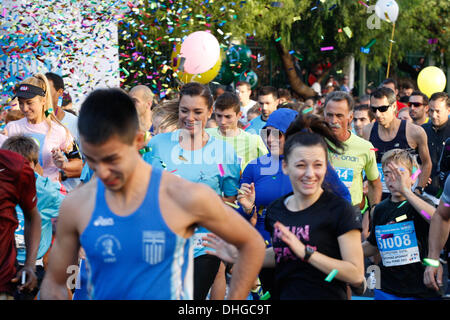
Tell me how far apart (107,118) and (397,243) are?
9.57ft

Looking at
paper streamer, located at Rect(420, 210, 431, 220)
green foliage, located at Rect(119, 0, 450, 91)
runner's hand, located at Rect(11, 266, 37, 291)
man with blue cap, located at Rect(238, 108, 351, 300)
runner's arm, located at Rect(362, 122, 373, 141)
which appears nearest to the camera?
runner's hand, located at Rect(11, 266, 37, 291)

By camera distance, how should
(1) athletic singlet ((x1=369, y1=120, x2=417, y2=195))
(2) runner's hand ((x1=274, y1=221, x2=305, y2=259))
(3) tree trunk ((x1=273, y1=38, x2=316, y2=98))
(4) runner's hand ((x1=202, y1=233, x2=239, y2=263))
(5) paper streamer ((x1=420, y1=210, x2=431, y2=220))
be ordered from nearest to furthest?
(4) runner's hand ((x1=202, y1=233, x2=239, y2=263)) → (2) runner's hand ((x1=274, y1=221, x2=305, y2=259)) → (5) paper streamer ((x1=420, y1=210, x2=431, y2=220)) → (1) athletic singlet ((x1=369, y1=120, x2=417, y2=195)) → (3) tree trunk ((x1=273, y1=38, x2=316, y2=98))

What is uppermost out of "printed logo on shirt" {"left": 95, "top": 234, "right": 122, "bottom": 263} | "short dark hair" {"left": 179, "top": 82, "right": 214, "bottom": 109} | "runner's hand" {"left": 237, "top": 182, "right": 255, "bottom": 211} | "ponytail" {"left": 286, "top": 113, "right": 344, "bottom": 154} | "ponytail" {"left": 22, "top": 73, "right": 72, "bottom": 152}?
"ponytail" {"left": 22, "top": 73, "right": 72, "bottom": 152}

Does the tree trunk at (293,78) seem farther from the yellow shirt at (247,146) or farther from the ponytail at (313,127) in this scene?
the ponytail at (313,127)

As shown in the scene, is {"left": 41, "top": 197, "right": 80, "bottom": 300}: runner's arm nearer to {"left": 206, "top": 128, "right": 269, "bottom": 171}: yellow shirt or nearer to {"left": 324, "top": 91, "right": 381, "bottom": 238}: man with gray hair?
{"left": 324, "top": 91, "right": 381, "bottom": 238}: man with gray hair

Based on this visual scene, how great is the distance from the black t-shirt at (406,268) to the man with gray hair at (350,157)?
128 cm

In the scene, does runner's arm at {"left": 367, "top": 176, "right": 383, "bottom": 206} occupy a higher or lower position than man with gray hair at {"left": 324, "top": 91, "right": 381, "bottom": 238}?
lower

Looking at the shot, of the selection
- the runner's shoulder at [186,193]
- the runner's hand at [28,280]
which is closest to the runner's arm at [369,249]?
the runner's hand at [28,280]

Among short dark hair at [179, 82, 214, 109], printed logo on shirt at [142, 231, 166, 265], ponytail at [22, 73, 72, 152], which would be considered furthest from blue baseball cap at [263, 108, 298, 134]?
printed logo on shirt at [142, 231, 166, 265]

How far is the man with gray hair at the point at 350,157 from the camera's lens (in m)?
6.35

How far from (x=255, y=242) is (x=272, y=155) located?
7.96 feet

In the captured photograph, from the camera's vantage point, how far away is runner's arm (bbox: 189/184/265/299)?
2.72 m

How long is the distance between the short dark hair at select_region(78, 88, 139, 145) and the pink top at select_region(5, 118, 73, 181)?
3.82m
